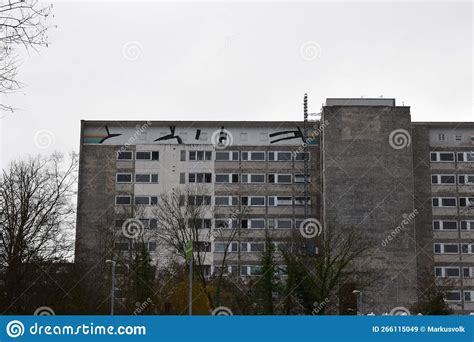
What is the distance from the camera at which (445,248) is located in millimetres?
91438

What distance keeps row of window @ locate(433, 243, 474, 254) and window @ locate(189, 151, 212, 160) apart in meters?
29.1

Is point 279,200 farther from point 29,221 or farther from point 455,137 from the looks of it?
point 29,221

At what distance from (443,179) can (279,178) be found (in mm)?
19852

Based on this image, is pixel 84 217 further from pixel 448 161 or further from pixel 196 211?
pixel 448 161

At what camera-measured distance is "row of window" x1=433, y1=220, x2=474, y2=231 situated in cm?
9194

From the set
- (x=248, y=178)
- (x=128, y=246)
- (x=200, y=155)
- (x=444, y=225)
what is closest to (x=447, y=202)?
(x=444, y=225)

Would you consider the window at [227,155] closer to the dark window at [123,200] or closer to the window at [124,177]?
the window at [124,177]

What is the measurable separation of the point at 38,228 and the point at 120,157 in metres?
54.9

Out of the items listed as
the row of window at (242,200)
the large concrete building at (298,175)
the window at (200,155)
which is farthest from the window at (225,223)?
the window at (200,155)

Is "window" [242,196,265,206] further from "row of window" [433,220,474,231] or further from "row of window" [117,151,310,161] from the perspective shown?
"row of window" [433,220,474,231]

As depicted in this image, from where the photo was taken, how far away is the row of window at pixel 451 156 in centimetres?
9331

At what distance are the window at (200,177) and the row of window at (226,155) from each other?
1.89m

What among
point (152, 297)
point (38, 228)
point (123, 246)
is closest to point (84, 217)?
point (123, 246)
